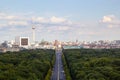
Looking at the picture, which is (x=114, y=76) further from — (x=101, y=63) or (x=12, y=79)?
(x=101, y=63)

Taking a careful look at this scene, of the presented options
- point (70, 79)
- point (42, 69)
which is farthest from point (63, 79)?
point (42, 69)

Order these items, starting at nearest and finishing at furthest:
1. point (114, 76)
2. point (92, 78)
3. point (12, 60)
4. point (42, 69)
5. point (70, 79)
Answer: point (92, 78)
point (114, 76)
point (70, 79)
point (42, 69)
point (12, 60)

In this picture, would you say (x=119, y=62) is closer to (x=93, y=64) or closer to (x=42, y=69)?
(x=93, y=64)

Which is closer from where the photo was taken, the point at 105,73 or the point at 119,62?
the point at 105,73

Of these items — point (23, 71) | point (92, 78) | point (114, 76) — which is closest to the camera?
point (92, 78)

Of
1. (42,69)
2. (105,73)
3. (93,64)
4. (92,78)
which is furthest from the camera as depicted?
(93,64)

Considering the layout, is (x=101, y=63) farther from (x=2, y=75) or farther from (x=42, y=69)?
(x=2, y=75)

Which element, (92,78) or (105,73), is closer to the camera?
(92,78)

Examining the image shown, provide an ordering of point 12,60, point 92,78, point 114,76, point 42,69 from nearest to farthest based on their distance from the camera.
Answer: point 92,78
point 114,76
point 42,69
point 12,60

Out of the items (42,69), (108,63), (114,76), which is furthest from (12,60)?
(114,76)
